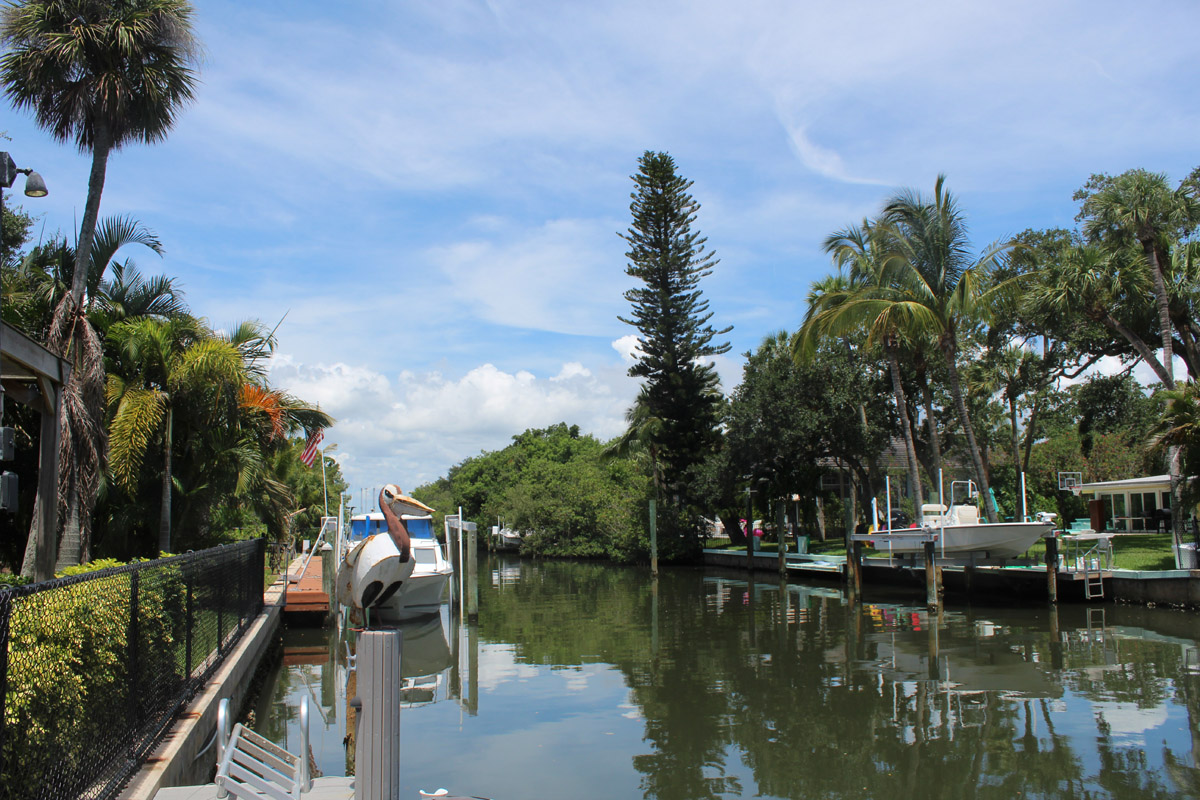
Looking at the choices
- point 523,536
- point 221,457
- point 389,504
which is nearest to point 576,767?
point 389,504

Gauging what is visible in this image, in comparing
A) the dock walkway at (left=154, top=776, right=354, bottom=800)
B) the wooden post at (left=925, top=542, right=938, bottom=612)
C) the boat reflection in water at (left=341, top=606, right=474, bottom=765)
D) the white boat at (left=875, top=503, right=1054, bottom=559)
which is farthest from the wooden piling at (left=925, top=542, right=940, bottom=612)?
the dock walkway at (left=154, top=776, right=354, bottom=800)

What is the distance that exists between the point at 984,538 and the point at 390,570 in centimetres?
1454

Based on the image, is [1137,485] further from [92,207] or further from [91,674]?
[91,674]

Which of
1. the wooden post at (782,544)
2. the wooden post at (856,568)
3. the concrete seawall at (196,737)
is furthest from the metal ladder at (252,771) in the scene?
the wooden post at (782,544)

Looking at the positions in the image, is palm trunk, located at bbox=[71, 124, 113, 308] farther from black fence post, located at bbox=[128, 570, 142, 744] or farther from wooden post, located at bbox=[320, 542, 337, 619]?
A: wooden post, located at bbox=[320, 542, 337, 619]

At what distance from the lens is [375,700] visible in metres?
4.96

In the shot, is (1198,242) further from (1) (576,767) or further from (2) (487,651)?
(1) (576,767)

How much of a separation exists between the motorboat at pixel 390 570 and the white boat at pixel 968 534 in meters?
12.0

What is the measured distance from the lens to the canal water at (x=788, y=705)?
29.8ft

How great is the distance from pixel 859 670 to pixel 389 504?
7968 mm

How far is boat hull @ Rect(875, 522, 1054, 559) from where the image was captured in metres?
21.8

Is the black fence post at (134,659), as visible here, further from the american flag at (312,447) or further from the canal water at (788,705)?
the american flag at (312,447)

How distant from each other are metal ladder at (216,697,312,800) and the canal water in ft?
8.14

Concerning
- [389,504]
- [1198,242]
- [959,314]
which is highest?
[1198,242]
